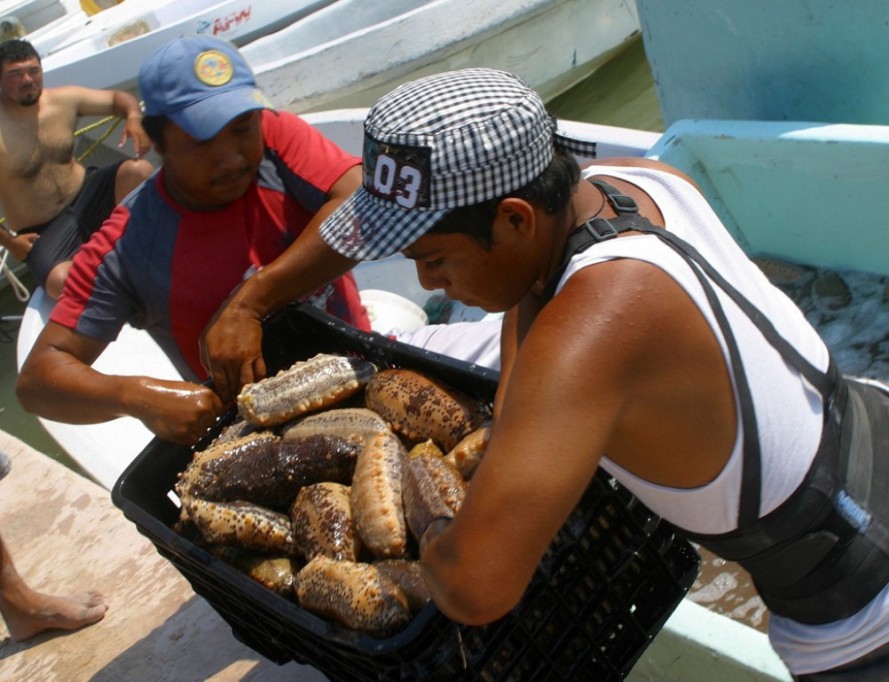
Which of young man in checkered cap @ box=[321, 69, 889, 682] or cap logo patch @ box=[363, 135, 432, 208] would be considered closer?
young man in checkered cap @ box=[321, 69, 889, 682]

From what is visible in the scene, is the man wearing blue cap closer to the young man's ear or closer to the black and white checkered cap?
the black and white checkered cap

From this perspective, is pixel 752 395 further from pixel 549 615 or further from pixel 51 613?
pixel 51 613

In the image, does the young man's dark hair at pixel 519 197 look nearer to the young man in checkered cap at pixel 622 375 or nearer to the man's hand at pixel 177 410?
the young man in checkered cap at pixel 622 375

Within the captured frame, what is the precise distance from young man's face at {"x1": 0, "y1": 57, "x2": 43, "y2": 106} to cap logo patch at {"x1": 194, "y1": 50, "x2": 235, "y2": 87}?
16.7 ft

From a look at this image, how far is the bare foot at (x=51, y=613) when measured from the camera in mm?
3580

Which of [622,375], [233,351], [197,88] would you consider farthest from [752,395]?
[197,88]

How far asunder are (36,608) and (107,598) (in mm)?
263

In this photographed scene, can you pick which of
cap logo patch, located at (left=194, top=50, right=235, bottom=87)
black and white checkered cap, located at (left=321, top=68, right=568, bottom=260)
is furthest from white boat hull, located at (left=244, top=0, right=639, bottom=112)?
black and white checkered cap, located at (left=321, top=68, right=568, bottom=260)

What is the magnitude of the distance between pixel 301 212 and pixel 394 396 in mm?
1057

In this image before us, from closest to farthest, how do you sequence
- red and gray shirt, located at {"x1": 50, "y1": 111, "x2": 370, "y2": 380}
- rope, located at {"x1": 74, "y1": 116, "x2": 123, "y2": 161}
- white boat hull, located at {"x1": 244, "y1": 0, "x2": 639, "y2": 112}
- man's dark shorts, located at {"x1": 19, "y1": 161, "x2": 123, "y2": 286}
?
1. red and gray shirt, located at {"x1": 50, "y1": 111, "x2": 370, "y2": 380}
2. man's dark shorts, located at {"x1": 19, "y1": 161, "x2": 123, "y2": 286}
3. rope, located at {"x1": 74, "y1": 116, "x2": 123, "y2": 161}
4. white boat hull, located at {"x1": 244, "y1": 0, "x2": 639, "y2": 112}

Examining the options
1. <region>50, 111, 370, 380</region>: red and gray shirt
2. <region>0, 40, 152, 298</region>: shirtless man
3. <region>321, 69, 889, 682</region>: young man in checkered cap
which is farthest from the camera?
<region>0, 40, 152, 298</region>: shirtless man

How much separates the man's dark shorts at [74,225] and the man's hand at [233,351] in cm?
466

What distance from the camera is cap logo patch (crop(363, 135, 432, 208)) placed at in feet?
5.49

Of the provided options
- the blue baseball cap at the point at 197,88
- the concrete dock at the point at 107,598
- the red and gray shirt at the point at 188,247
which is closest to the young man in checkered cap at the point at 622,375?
the blue baseball cap at the point at 197,88
